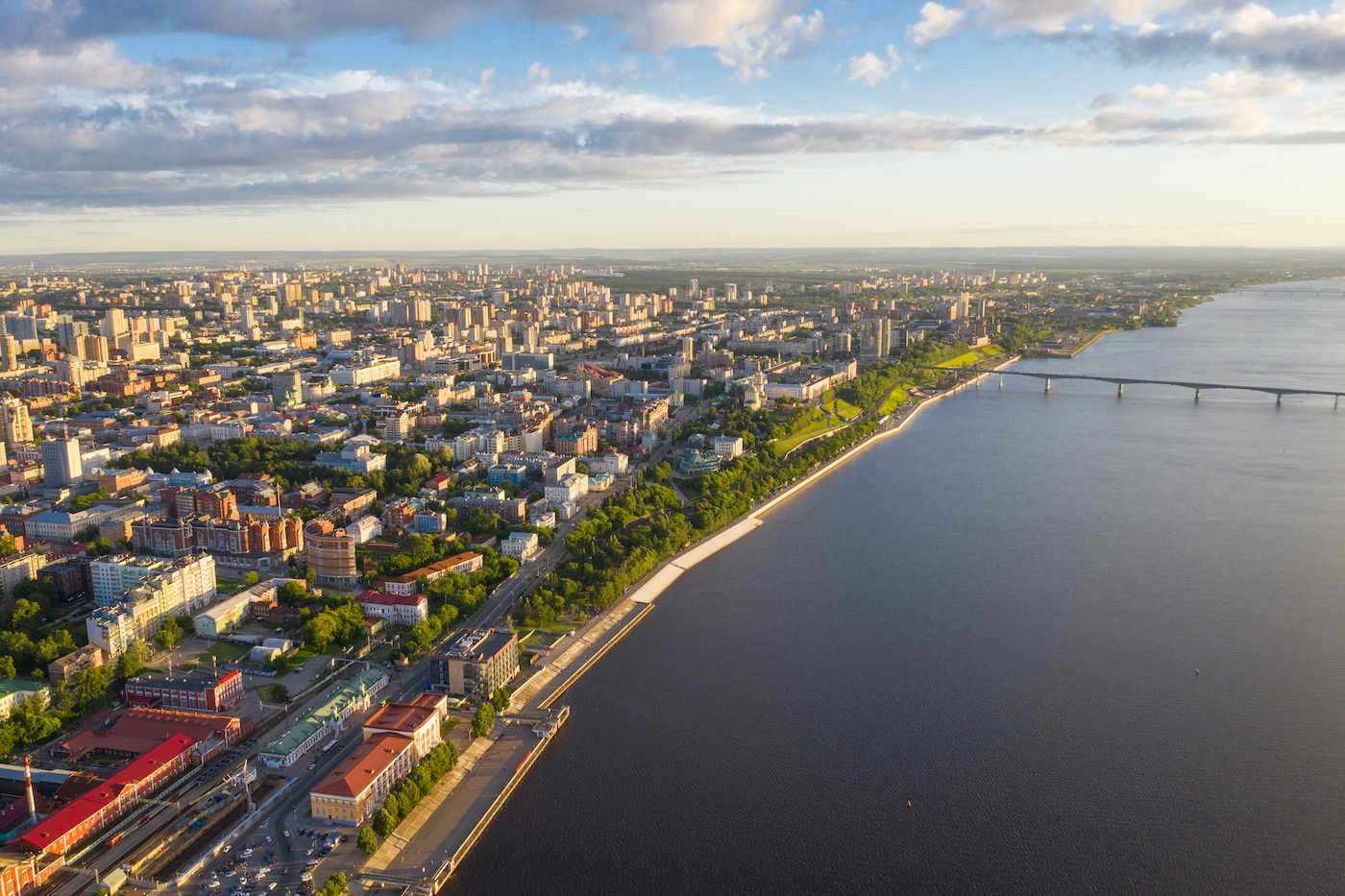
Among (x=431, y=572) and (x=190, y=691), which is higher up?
(x=431, y=572)

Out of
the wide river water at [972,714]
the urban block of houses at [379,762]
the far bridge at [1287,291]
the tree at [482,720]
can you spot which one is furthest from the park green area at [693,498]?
the far bridge at [1287,291]

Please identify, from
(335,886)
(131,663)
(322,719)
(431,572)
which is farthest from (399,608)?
(335,886)

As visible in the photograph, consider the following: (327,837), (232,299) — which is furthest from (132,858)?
(232,299)

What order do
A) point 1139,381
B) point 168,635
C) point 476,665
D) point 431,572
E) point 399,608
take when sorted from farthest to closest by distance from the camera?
point 1139,381 < point 431,572 < point 399,608 < point 168,635 < point 476,665

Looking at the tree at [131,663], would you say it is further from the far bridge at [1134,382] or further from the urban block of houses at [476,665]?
the far bridge at [1134,382]

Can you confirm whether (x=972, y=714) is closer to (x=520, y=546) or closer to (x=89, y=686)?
(x=520, y=546)

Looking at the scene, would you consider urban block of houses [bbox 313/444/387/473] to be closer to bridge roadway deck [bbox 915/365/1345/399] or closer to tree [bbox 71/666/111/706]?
tree [bbox 71/666/111/706]
